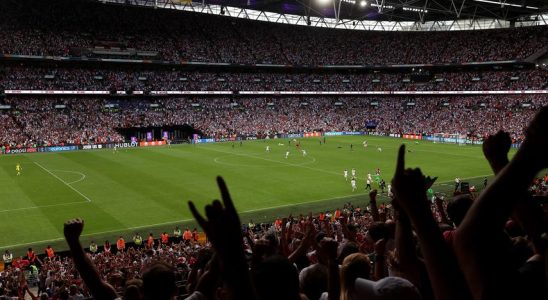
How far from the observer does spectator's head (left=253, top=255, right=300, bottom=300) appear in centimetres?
286

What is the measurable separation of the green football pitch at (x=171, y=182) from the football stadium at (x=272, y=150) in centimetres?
26

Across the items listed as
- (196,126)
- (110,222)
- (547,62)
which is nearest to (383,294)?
(110,222)

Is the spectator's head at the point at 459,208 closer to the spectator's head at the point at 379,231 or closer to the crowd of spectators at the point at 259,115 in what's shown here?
the spectator's head at the point at 379,231

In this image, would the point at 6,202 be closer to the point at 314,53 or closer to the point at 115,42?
the point at 115,42

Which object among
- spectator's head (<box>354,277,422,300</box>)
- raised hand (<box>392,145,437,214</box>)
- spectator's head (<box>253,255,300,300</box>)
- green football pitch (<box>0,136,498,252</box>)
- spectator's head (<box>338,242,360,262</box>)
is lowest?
green football pitch (<box>0,136,498,252</box>)

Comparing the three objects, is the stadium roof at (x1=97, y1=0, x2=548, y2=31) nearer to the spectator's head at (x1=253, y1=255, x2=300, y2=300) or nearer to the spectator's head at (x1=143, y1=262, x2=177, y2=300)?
the spectator's head at (x1=143, y1=262, x2=177, y2=300)

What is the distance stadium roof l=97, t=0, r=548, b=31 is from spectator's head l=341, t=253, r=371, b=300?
232 feet

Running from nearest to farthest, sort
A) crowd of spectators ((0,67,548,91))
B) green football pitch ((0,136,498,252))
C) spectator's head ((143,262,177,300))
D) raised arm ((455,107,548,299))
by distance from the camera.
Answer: raised arm ((455,107,548,299)) < spectator's head ((143,262,177,300)) < green football pitch ((0,136,498,252)) < crowd of spectators ((0,67,548,91))

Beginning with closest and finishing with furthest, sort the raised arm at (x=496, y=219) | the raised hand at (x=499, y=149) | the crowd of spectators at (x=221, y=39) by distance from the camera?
the raised arm at (x=496, y=219) < the raised hand at (x=499, y=149) < the crowd of spectators at (x=221, y=39)

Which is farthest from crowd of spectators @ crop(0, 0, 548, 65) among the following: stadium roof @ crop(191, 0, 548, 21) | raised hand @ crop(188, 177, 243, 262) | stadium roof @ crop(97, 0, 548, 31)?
raised hand @ crop(188, 177, 243, 262)

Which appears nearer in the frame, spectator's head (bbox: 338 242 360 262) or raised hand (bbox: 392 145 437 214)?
raised hand (bbox: 392 145 437 214)

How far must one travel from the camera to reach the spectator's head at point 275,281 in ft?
9.37

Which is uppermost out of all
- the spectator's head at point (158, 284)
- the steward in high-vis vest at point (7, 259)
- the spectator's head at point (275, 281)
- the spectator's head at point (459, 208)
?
the spectator's head at point (459, 208)

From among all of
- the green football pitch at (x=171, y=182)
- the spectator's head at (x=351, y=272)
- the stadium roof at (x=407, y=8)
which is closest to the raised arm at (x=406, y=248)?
the spectator's head at (x=351, y=272)
